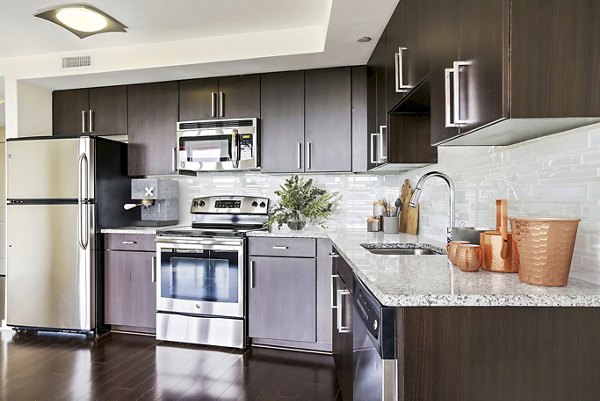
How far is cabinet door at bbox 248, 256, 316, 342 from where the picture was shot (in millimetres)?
3098

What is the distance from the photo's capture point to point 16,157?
11.8 feet

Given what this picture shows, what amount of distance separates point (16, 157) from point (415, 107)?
3.42 meters

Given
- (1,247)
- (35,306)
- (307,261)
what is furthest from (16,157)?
(1,247)

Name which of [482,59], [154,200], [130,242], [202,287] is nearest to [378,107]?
[482,59]

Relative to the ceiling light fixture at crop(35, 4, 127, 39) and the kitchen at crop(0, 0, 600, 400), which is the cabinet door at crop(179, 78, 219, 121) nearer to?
the kitchen at crop(0, 0, 600, 400)

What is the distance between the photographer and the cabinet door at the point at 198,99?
11.8 feet

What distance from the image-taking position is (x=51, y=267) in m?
3.50

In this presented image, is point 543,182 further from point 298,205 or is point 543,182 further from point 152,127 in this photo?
point 152,127

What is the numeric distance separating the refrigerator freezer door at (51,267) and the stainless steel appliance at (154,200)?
1.48 ft

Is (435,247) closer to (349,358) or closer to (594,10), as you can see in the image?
(349,358)

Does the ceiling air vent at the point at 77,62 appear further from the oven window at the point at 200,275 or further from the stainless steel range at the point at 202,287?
the oven window at the point at 200,275

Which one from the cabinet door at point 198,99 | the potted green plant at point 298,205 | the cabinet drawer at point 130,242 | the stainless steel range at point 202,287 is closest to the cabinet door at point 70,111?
the cabinet door at point 198,99

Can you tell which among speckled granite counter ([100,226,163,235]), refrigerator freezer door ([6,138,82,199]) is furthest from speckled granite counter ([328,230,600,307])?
refrigerator freezer door ([6,138,82,199])

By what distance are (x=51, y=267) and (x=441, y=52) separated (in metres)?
3.52
